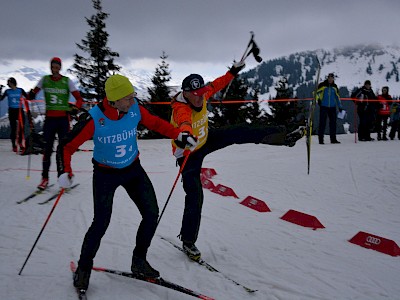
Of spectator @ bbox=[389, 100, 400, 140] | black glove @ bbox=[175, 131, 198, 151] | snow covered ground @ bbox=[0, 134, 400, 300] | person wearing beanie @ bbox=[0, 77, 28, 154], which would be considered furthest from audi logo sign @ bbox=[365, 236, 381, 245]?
spectator @ bbox=[389, 100, 400, 140]

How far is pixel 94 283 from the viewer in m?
3.36

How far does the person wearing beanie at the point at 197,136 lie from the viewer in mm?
3822

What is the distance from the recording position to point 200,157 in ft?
13.3

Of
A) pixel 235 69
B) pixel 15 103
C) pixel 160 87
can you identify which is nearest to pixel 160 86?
pixel 160 87

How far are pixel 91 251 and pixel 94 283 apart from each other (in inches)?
17.9

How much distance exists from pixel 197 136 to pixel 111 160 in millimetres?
1177

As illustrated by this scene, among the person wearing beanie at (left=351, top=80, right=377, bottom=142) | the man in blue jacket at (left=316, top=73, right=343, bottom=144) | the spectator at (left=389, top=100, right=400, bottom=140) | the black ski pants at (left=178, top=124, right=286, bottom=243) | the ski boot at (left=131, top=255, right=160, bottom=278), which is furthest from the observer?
the spectator at (left=389, top=100, right=400, bottom=140)

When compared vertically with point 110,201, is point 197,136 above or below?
above

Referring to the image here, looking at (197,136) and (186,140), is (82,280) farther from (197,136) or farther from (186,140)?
(197,136)

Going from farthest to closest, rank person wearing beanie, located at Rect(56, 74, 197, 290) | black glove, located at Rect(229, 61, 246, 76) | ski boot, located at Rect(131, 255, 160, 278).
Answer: black glove, located at Rect(229, 61, 246, 76) → ski boot, located at Rect(131, 255, 160, 278) → person wearing beanie, located at Rect(56, 74, 197, 290)

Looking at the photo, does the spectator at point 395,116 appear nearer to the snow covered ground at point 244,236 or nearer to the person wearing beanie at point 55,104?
the snow covered ground at point 244,236

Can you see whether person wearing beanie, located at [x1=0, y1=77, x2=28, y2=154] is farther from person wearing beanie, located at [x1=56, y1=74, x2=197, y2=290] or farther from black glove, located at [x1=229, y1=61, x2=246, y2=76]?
person wearing beanie, located at [x1=56, y1=74, x2=197, y2=290]

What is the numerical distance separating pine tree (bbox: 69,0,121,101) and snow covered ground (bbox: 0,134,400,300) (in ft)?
57.6

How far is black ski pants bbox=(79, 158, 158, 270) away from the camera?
10.2 feet
